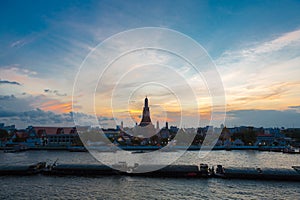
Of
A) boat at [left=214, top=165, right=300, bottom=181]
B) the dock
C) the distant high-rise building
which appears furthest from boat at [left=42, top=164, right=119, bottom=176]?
the distant high-rise building

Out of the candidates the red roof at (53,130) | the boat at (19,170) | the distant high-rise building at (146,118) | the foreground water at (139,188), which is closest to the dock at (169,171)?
the boat at (19,170)

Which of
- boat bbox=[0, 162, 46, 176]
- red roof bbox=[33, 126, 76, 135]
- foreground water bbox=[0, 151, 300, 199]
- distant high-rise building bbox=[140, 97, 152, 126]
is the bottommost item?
foreground water bbox=[0, 151, 300, 199]

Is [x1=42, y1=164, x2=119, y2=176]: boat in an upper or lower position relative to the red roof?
lower

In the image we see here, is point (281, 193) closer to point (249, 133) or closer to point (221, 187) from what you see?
point (221, 187)

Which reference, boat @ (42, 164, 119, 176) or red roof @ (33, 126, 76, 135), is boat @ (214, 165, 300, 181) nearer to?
boat @ (42, 164, 119, 176)

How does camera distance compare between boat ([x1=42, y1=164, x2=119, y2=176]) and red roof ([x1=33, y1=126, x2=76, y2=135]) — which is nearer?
boat ([x1=42, y1=164, x2=119, y2=176])

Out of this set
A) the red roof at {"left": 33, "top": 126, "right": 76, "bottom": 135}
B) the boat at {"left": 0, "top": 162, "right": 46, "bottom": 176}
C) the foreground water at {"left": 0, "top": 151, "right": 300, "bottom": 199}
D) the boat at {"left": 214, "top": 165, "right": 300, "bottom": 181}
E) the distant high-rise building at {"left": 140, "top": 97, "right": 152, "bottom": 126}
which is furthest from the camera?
the distant high-rise building at {"left": 140, "top": 97, "right": 152, "bottom": 126}

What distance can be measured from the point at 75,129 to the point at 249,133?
49.2 m

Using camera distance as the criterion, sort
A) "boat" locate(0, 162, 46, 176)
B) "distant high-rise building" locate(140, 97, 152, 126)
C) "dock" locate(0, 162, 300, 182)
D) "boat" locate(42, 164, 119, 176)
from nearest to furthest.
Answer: "dock" locate(0, 162, 300, 182), "boat" locate(42, 164, 119, 176), "boat" locate(0, 162, 46, 176), "distant high-rise building" locate(140, 97, 152, 126)

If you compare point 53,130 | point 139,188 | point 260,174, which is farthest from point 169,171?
point 53,130

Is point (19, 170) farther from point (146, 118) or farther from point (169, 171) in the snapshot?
point (146, 118)

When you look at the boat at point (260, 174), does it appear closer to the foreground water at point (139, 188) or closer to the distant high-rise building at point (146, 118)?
the foreground water at point (139, 188)

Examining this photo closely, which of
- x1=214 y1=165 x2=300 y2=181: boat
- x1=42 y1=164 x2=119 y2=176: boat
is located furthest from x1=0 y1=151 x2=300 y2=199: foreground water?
x1=42 y1=164 x2=119 y2=176: boat

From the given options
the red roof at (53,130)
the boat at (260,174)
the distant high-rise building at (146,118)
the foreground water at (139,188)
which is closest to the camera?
the foreground water at (139,188)
